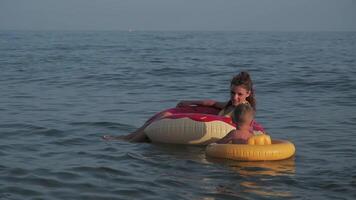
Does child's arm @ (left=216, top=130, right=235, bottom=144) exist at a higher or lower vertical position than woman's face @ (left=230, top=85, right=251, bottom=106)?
lower

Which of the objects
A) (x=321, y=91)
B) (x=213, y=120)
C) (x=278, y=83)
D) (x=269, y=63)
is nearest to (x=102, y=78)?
(x=278, y=83)

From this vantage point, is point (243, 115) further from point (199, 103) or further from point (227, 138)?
point (199, 103)

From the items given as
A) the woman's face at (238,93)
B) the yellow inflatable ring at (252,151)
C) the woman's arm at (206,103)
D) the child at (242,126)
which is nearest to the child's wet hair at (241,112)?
the child at (242,126)

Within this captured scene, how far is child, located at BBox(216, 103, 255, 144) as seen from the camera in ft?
22.4

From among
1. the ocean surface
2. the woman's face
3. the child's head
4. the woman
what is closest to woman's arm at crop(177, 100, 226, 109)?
the woman

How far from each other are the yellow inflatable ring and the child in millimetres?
221

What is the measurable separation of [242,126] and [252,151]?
421 mm

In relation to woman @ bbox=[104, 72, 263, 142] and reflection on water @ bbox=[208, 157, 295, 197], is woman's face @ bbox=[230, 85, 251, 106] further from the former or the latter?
reflection on water @ bbox=[208, 157, 295, 197]

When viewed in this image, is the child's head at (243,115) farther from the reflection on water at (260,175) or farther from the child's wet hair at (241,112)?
the reflection on water at (260,175)

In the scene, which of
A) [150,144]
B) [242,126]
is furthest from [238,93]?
[150,144]

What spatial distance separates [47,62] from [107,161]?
17.1 m

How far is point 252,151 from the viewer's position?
659 centimetres

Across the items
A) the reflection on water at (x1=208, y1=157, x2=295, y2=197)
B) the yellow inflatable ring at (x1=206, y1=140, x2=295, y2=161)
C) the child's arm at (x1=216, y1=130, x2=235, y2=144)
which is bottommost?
the reflection on water at (x1=208, y1=157, x2=295, y2=197)

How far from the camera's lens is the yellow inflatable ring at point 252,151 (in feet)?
21.6
